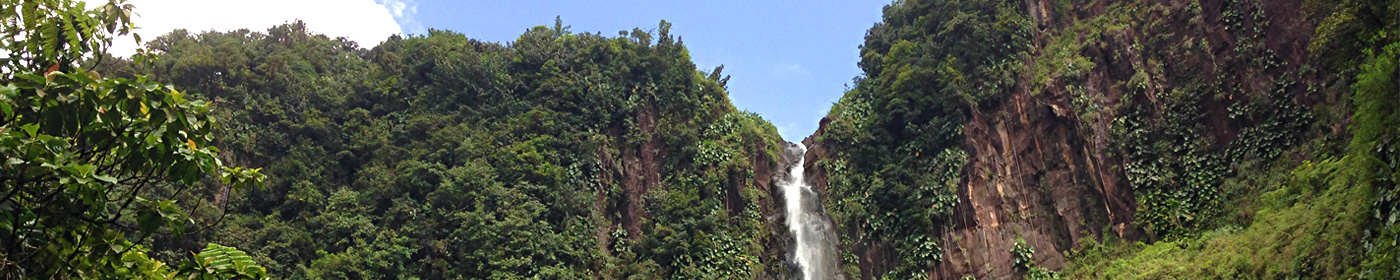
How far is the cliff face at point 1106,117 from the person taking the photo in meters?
17.7

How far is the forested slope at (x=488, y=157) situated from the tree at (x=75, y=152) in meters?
16.3

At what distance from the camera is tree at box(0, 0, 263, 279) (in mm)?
4617

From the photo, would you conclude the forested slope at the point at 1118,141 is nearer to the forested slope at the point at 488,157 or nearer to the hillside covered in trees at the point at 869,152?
the hillside covered in trees at the point at 869,152

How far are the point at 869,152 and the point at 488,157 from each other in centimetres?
1090

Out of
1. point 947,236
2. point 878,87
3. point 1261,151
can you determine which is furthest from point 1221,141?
point 878,87

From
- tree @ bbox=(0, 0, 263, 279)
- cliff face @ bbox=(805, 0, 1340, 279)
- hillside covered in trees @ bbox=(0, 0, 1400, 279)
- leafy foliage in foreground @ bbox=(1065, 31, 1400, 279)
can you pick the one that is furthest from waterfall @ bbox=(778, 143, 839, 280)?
tree @ bbox=(0, 0, 263, 279)

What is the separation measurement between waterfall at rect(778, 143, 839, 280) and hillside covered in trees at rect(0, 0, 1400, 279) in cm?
25

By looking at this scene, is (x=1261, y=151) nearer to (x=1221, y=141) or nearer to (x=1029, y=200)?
(x=1221, y=141)

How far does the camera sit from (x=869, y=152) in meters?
24.3

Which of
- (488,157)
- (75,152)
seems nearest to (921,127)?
(488,157)

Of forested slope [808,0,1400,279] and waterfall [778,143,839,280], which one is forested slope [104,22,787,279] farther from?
forested slope [808,0,1400,279]

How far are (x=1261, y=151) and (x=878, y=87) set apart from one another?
10126 mm

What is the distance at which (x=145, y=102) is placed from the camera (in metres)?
4.91

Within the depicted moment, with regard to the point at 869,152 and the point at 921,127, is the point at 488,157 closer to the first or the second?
the point at 869,152
